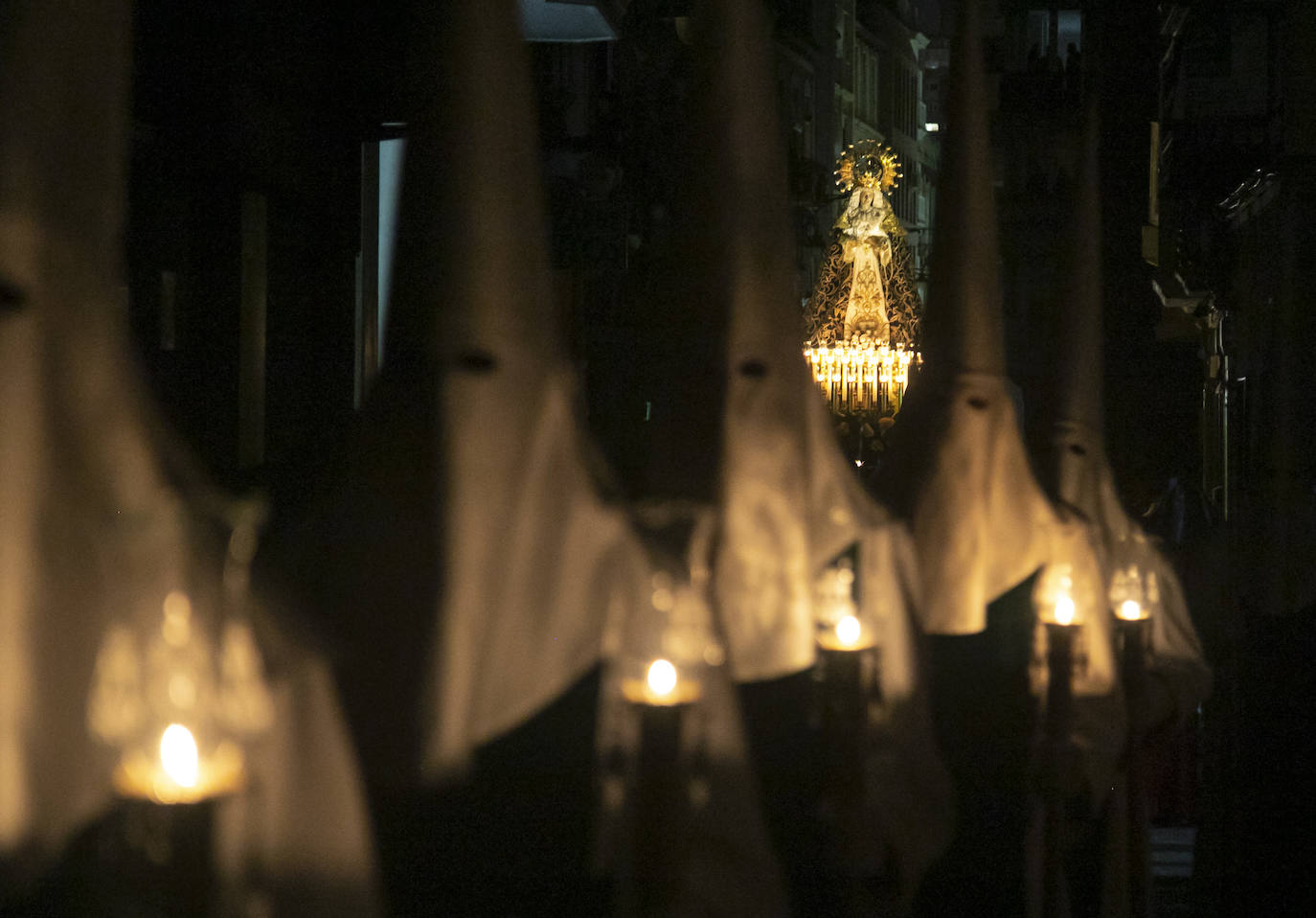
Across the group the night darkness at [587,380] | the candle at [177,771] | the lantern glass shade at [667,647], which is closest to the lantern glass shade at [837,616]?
the night darkness at [587,380]

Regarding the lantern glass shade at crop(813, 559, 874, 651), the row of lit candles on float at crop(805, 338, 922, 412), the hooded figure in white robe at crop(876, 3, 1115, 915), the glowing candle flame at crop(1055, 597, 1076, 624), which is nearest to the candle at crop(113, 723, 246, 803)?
the lantern glass shade at crop(813, 559, 874, 651)

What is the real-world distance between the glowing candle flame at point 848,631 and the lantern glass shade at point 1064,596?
2.76ft

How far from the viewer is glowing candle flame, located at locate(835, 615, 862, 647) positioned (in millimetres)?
3176

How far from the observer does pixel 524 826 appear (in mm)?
2652

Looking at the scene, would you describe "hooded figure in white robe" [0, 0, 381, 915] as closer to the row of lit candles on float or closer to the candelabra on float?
the candelabra on float

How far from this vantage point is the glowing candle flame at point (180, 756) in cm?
175

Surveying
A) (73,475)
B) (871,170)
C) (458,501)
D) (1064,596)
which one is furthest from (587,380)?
(871,170)

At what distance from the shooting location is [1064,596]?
12.7 feet

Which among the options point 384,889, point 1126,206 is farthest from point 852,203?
point 384,889

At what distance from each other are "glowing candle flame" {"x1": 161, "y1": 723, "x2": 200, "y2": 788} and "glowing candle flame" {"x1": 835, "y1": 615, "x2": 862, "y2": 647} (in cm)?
168

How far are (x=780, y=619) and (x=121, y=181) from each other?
1.60 metres

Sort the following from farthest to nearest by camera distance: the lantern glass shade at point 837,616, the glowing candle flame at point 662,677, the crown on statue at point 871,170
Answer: the crown on statue at point 871,170
the lantern glass shade at point 837,616
the glowing candle flame at point 662,677

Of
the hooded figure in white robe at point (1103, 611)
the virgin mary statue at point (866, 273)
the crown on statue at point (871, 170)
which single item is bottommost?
the hooded figure in white robe at point (1103, 611)

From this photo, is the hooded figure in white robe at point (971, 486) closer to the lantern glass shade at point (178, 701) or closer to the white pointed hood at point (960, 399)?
the white pointed hood at point (960, 399)
